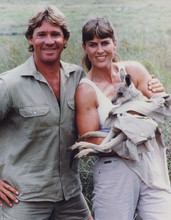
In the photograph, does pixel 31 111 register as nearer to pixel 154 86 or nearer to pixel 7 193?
pixel 7 193

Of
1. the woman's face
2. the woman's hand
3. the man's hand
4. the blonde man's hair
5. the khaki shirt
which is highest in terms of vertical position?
the blonde man's hair

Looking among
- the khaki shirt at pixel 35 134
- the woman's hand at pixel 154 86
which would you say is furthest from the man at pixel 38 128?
the woman's hand at pixel 154 86

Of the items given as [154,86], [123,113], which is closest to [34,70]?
[123,113]

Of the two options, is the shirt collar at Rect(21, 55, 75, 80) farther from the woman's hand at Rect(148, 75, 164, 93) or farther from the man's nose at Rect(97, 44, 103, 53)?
the woman's hand at Rect(148, 75, 164, 93)

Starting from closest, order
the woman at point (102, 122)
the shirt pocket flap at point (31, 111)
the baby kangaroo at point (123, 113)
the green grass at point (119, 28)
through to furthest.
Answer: the baby kangaroo at point (123, 113)
the woman at point (102, 122)
the shirt pocket flap at point (31, 111)
the green grass at point (119, 28)

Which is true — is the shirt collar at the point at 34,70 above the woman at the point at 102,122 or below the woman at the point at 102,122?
above

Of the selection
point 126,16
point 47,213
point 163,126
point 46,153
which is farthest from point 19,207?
point 126,16

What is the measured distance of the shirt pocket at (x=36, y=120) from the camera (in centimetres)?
336

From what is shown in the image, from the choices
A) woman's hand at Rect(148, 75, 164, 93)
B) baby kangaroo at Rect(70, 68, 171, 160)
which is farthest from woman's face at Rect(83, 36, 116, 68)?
woman's hand at Rect(148, 75, 164, 93)

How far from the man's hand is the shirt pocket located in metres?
0.46

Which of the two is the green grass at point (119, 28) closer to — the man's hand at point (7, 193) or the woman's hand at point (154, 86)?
the woman's hand at point (154, 86)

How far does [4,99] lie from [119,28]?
3.11 metres

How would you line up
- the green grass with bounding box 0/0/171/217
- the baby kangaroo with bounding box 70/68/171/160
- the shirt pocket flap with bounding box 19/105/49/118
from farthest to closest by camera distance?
the green grass with bounding box 0/0/171/217 < the shirt pocket flap with bounding box 19/105/49/118 < the baby kangaroo with bounding box 70/68/171/160

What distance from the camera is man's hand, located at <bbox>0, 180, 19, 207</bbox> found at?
3.43 m
